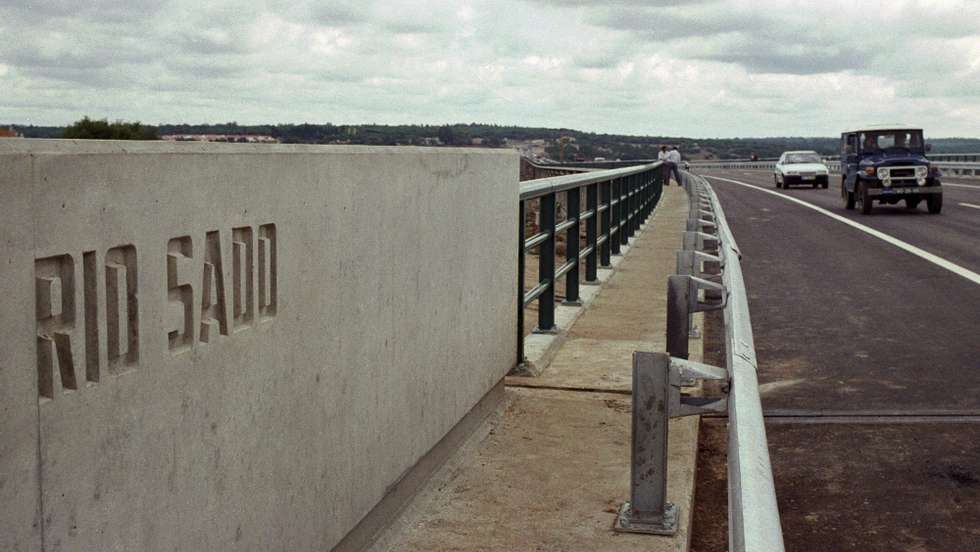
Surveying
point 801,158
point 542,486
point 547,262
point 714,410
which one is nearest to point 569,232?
point 547,262

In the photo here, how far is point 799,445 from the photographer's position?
6594 mm

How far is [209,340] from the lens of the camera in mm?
3178

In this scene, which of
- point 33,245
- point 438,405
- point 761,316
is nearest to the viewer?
point 33,245

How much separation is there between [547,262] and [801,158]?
4207 cm

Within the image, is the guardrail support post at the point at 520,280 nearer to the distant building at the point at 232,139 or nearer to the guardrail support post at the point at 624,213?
the distant building at the point at 232,139

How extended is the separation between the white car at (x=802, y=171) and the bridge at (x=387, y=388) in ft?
126

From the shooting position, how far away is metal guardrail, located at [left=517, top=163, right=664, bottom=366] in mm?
7887

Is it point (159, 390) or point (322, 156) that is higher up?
point (322, 156)

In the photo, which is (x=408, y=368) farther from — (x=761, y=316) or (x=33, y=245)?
(x=761, y=316)

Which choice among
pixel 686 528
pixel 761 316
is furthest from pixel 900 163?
pixel 686 528

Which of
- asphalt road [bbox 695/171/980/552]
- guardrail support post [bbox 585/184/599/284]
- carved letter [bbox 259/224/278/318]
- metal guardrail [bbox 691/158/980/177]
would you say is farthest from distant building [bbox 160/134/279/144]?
metal guardrail [bbox 691/158/980/177]

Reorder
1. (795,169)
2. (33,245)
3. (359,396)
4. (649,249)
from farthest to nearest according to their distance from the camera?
(795,169) → (649,249) → (359,396) → (33,245)

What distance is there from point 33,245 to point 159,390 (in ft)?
2.03

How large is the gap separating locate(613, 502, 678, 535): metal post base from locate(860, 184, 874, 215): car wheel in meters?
24.6
